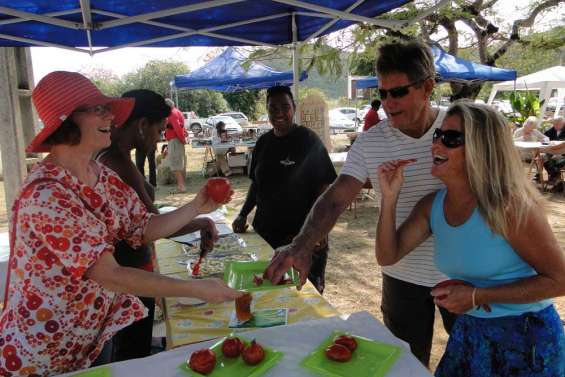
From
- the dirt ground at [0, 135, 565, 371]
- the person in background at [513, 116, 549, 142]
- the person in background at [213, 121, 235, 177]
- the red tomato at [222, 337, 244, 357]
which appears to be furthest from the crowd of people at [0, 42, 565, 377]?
the person in background at [213, 121, 235, 177]

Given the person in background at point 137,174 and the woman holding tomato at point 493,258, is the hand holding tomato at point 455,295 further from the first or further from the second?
the person in background at point 137,174

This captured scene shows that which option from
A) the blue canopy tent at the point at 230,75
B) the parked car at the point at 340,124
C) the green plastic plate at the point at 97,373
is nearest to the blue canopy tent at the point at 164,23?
the green plastic plate at the point at 97,373

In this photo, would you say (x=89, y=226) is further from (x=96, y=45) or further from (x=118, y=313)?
(x=96, y=45)

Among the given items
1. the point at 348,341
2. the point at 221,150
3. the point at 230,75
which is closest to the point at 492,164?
the point at 348,341

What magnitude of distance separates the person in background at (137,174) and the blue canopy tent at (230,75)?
8396 millimetres

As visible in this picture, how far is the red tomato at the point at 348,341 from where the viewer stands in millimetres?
1340

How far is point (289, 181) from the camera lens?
298 centimetres

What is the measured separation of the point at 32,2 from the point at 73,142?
61.9 inches

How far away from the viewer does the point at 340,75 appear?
11.4 meters

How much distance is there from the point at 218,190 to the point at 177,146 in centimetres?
766

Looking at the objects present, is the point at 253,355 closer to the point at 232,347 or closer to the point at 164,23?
the point at 232,347

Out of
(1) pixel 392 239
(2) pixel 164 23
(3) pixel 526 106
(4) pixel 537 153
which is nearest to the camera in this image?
(1) pixel 392 239

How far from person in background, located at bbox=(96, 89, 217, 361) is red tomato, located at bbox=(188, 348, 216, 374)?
0.97 metres

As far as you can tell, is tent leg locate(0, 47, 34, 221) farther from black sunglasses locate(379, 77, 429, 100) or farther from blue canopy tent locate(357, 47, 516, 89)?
blue canopy tent locate(357, 47, 516, 89)
